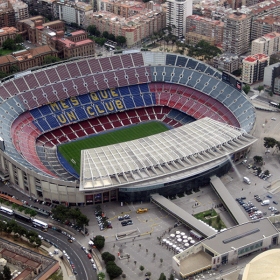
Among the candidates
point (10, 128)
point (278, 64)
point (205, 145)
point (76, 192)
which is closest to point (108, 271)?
point (76, 192)

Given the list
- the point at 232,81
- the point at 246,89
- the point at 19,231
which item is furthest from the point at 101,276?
the point at 246,89

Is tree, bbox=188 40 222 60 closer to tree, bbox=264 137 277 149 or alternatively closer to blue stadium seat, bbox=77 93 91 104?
blue stadium seat, bbox=77 93 91 104

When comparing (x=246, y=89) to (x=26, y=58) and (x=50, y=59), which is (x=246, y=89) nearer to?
(x=50, y=59)

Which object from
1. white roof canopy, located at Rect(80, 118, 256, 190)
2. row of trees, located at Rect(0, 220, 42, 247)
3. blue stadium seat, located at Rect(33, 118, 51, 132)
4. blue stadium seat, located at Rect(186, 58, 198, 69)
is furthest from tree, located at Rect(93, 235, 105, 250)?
blue stadium seat, located at Rect(186, 58, 198, 69)

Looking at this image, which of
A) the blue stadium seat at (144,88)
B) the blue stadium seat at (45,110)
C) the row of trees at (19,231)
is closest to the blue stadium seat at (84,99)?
the blue stadium seat at (45,110)

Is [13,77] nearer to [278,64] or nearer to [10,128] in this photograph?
Result: [10,128]
